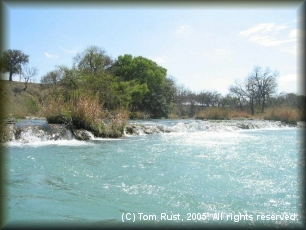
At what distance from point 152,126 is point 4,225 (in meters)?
11.6

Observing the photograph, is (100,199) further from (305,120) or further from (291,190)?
(305,120)

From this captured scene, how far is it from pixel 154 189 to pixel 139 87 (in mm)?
22560

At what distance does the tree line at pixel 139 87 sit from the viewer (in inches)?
754

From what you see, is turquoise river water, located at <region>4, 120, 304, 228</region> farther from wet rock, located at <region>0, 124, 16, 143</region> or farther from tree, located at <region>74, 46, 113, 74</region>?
tree, located at <region>74, 46, 113, 74</region>

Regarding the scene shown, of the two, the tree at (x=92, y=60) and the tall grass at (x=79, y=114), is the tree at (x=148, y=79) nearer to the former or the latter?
the tree at (x=92, y=60)

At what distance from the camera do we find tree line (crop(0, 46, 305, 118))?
19.1 meters

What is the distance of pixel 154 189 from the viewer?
3.95 metres

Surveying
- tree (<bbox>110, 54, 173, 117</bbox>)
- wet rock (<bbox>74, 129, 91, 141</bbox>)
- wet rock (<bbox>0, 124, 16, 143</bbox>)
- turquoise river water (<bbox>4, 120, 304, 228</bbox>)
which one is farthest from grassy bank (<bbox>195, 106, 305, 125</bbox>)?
wet rock (<bbox>0, 124, 16, 143</bbox>)

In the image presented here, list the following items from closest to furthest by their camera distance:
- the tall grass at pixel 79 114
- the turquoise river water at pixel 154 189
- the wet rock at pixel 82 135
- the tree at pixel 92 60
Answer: the turquoise river water at pixel 154 189
the wet rock at pixel 82 135
the tall grass at pixel 79 114
the tree at pixel 92 60

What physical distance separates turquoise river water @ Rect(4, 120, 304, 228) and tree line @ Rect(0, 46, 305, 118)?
1118 cm

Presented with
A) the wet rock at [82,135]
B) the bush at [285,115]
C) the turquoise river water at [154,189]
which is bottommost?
the turquoise river water at [154,189]

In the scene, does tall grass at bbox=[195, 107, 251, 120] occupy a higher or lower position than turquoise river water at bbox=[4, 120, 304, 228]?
higher

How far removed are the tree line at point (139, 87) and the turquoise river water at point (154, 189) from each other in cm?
1118

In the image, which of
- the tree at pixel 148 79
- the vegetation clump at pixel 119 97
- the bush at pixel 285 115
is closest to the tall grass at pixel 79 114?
the vegetation clump at pixel 119 97
